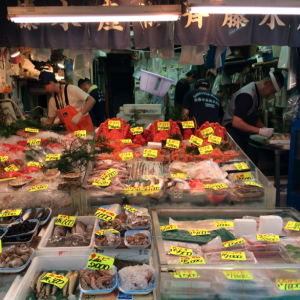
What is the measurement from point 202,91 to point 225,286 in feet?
12.6

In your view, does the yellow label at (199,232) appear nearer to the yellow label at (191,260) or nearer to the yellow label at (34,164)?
the yellow label at (191,260)

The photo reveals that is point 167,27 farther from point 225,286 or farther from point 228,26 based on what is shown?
point 225,286

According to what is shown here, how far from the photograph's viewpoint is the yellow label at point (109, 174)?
2996 mm

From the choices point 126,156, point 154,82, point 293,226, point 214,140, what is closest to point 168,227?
point 293,226

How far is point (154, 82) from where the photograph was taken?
5.72m

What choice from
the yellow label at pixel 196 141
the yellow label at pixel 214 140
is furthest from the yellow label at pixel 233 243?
the yellow label at pixel 214 140

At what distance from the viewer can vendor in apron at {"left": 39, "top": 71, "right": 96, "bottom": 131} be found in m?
5.11

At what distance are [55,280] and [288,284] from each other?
4.70ft

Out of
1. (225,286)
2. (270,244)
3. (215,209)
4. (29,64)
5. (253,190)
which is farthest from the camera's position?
(29,64)

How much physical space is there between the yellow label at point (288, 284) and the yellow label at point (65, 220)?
1.60 meters

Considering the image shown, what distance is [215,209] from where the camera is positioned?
255 cm

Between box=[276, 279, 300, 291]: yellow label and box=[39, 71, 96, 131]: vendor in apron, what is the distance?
13.7 feet

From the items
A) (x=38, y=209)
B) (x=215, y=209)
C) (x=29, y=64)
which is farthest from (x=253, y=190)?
(x=29, y=64)

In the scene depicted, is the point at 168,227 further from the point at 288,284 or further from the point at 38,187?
the point at 38,187
